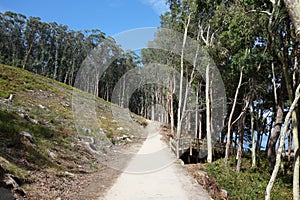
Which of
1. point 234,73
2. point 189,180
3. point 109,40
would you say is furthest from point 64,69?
point 189,180

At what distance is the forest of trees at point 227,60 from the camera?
991cm

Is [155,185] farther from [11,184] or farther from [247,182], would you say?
[247,182]

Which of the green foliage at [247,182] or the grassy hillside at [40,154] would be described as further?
the green foliage at [247,182]

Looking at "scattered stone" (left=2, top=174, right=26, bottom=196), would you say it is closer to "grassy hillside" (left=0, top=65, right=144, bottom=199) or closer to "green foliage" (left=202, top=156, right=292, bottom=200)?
"grassy hillside" (left=0, top=65, right=144, bottom=199)

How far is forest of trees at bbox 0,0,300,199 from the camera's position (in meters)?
9.91

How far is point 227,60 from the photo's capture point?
1578cm

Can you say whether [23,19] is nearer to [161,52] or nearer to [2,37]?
[2,37]

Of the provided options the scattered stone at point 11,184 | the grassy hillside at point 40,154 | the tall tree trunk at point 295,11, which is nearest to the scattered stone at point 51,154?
the grassy hillside at point 40,154

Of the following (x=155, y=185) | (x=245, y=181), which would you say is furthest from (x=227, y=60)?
(x=155, y=185)

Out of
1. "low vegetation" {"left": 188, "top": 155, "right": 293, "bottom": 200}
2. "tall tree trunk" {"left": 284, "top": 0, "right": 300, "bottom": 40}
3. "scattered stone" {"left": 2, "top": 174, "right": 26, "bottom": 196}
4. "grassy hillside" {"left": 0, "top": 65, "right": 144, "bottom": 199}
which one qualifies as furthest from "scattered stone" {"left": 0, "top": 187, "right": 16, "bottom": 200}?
"low vegetation" {"left": 188, "top": 155, "right": 293, "bottom": 200}

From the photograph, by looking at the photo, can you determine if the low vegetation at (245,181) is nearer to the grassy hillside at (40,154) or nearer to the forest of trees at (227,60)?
the forest of trees at (227,60)

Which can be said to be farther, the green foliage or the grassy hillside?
the green foliage

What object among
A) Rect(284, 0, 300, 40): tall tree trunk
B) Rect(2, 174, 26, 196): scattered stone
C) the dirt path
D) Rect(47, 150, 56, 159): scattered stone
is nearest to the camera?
Rect(284, 0, 300, 40): tall tree trunk

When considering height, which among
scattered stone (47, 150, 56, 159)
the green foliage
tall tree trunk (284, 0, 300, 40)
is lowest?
the green foliage
